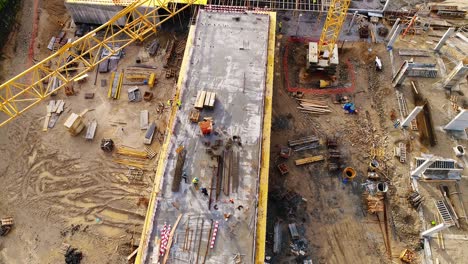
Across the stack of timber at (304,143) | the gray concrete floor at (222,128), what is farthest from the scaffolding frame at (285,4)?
the stack of timber at (304,143)

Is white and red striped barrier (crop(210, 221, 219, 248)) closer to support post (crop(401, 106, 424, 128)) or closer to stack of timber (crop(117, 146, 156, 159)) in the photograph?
stack of timber (crop(117, 146, 156, 159))

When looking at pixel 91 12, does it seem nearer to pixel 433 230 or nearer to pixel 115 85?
pixel 115 85

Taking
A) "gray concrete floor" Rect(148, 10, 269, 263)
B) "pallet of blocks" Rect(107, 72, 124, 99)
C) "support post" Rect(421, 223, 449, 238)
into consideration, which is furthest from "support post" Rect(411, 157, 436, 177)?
"pallet of blocks" Rect(107, 72, 124, 99)

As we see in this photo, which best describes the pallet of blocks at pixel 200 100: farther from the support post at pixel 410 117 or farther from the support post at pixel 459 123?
the support post at pixel 459 123

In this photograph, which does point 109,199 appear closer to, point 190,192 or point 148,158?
point 148,158

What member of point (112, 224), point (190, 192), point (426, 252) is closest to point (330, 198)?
point (426, 252)
